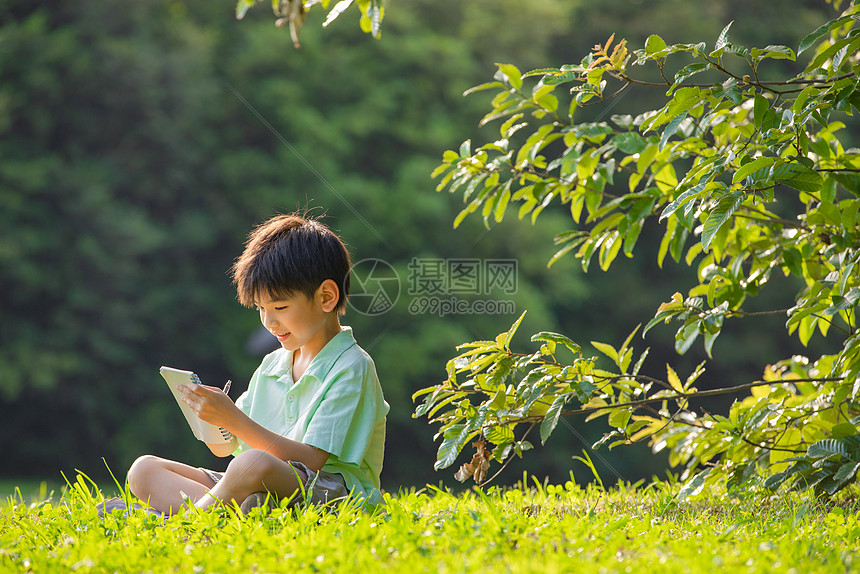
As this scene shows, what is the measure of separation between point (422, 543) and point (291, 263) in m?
1.02

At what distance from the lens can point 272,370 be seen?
237 cm

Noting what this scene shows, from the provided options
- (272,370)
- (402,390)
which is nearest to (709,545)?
(272,370)

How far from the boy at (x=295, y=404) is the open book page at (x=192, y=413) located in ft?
0.10

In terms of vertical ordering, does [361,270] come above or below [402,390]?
above

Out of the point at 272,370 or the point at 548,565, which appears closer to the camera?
the point at 548,565

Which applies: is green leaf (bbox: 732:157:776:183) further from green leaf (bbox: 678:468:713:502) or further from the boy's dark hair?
the boy's dark hair

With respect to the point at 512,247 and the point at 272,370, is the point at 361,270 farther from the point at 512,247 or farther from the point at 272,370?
the point at 272,370

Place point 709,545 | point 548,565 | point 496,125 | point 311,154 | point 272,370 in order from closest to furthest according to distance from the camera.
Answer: point 548,565 < point 709,545 < point 272,370 < point 311,154 < point 496,125

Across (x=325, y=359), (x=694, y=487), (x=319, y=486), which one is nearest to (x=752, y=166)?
(x=694, y=487)

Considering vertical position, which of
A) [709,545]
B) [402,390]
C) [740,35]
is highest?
Result: [740,35]

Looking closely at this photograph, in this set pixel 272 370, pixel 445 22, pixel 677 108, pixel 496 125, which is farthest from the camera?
pixel 445 22

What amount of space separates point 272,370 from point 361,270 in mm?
6801

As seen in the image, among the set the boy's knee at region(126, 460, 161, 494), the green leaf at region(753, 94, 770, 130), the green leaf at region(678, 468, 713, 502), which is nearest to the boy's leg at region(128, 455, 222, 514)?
the boy's knee at region(126, 460, 161, 494)

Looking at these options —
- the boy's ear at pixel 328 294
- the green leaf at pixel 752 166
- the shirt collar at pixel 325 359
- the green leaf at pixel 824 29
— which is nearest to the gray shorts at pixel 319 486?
the shirt collar at pixel 325 359
